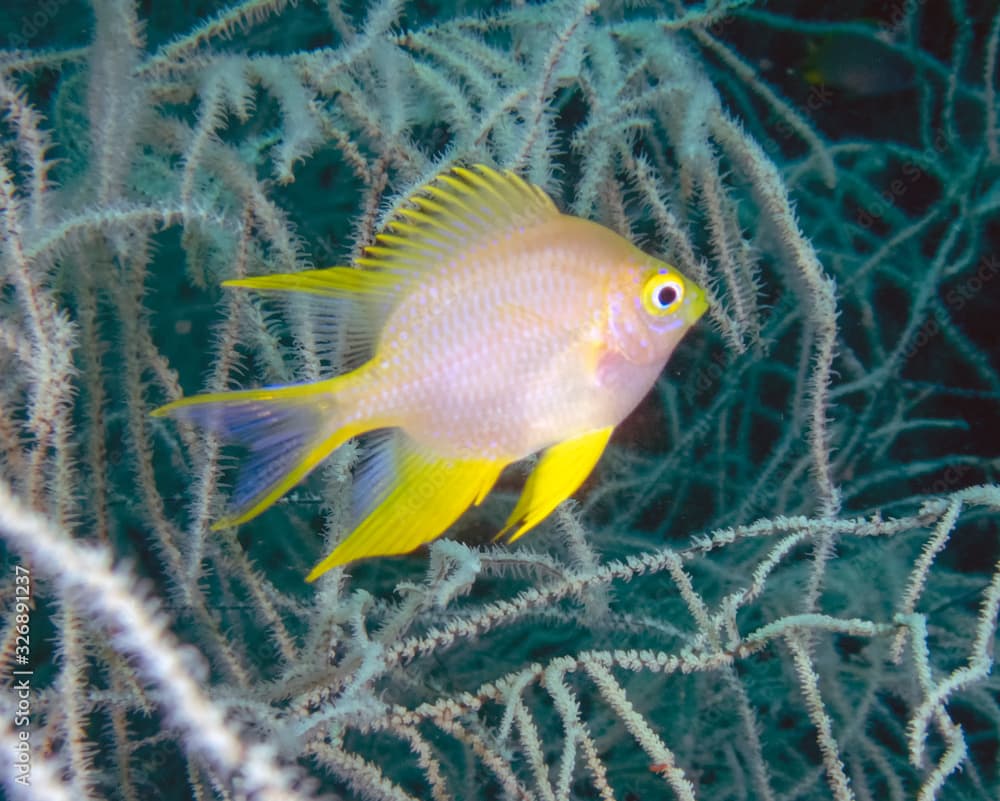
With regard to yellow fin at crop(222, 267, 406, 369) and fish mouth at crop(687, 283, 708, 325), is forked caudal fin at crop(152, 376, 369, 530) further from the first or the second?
fish mouth at crop(687, 283, 708, 325)

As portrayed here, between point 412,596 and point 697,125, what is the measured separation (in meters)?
2.03

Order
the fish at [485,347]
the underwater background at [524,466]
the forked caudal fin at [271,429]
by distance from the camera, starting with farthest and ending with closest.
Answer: the underwater background at [524,466] → the fish at [485,347] → the forked caudal fin at [271,429]

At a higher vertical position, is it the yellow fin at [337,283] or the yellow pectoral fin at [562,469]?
the yellow fin at [337,283]

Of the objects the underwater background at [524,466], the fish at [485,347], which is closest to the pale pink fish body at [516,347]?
the fish at [485,347]

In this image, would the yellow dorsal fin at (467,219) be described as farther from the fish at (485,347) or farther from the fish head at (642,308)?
the fish head at (642,308)

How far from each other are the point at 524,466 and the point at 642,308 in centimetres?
111

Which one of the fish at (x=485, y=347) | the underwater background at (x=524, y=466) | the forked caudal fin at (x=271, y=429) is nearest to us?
the forked caudal fin at (x=271, y=429)

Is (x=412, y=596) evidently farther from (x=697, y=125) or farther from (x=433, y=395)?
(x=697, y=125)

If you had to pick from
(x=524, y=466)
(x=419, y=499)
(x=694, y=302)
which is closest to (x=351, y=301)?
(x=419, y=499)

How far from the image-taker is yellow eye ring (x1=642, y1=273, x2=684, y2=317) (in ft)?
5.99

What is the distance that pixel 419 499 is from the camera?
1846 mm

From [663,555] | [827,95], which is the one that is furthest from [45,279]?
[827,95]

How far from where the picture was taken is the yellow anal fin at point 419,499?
1.79m

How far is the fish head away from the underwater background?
0.70 metres
